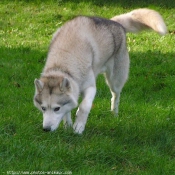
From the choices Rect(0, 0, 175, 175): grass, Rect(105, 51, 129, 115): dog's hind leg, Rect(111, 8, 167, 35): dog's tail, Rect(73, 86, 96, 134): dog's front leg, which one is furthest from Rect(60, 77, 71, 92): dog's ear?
Rect(111, 8, 167, 35): dog's tail

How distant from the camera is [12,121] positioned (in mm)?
5754

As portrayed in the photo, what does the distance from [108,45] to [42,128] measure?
179 centimetres

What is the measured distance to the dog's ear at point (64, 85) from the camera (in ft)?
18.1

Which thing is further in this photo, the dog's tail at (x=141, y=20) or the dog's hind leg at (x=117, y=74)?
the dog's tail at (x=141, y=20)

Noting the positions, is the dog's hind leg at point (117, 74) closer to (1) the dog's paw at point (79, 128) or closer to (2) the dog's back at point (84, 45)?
(2) the dog's back at point (84, 45)

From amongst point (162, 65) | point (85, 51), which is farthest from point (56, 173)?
point (162, 65)

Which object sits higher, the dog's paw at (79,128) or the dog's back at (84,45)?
the dog's back at (84,45)

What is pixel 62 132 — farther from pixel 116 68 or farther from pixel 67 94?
pixel 116 68

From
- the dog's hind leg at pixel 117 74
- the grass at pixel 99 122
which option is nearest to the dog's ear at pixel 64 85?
the grass at pixel 99 122

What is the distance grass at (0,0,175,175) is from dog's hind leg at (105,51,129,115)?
199 millimetres

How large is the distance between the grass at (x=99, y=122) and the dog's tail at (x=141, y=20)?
1011 millimetres

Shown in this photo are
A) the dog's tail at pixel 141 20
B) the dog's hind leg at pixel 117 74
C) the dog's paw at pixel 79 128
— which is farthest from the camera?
the dog's tail at pixel 141 20

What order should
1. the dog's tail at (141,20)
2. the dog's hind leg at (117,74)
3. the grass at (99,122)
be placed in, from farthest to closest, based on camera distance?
the dog's tail at (141,20) < the dog's hind leg at (117,74) < the grass at (99,122)

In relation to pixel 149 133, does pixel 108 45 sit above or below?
above
